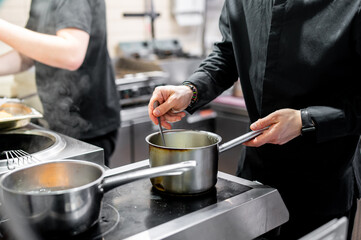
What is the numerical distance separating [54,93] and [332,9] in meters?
1.38

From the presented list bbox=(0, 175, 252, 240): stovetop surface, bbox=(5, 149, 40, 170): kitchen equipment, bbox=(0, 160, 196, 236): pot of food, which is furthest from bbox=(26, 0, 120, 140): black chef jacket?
bbox=(0, 160, 196, 236): pot of food

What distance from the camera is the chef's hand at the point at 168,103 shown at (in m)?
1.26

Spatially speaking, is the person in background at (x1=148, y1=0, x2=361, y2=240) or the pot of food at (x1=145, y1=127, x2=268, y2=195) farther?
the person in background at (x1=148, y1=0, x2=361, y2=240)

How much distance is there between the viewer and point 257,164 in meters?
1.54

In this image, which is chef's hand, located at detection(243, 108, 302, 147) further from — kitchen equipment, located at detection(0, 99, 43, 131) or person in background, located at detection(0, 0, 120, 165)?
person in background, located at detection(0, 0, 120, 165)

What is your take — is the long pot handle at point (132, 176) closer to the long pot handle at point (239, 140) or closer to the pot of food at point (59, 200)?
the pot of food at point (59, 200)

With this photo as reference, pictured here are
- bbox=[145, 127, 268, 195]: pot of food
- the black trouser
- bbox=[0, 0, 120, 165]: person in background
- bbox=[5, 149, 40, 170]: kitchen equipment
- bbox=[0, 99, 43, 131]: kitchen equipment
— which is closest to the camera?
bbox=[145, 127, 268, 195]: pot of food

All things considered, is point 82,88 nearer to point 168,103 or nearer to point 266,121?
point 168,103

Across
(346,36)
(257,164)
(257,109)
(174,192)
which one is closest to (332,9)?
(346,36)

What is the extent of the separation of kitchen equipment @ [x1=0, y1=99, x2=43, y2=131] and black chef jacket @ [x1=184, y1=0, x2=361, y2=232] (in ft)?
1.99

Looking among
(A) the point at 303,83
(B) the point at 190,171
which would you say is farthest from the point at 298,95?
(B) the point at 190,171

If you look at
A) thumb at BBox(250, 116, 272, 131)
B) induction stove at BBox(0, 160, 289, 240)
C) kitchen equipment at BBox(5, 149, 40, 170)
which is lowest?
induction stove at BBox(0, 160, 289, 240)

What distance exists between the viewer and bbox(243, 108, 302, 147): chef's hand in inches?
45.0

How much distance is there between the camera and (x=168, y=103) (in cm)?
126
